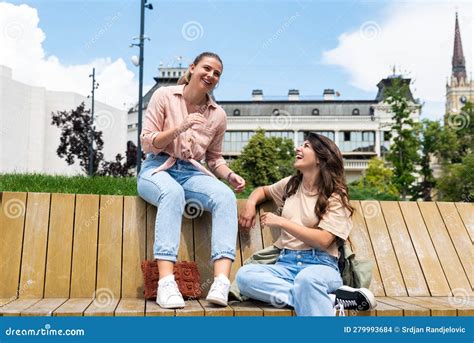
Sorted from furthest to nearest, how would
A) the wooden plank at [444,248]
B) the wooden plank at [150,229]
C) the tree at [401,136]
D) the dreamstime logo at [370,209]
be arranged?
the tree at [401,136], the dreamstime logo at [370,209], the wooden plank at [444,248], the wooden plank at [150,229]

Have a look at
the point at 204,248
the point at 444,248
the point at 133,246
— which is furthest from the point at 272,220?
the point at 444,248

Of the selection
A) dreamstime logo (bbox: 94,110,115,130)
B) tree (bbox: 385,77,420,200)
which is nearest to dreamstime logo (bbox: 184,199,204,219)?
tree (bbox: 385,77,420,200)

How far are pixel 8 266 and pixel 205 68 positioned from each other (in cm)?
133

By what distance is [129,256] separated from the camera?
108 inches

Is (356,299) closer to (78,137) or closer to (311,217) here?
(311,217)

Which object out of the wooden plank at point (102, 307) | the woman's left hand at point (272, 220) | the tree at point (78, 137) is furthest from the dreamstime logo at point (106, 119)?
the woman's left hand at point (272, 220)

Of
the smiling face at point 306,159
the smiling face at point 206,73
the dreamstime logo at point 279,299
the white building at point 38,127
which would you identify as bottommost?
the dreamstime logo at point 279,299

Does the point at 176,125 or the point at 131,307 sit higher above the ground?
the point at 176,125

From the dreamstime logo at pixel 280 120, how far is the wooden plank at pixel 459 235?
122 feet

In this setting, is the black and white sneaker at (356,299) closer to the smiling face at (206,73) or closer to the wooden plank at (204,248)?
the wooden plank at (204,248)

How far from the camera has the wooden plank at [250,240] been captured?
2.90m

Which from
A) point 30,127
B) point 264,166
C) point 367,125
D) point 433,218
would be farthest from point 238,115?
point 433,218

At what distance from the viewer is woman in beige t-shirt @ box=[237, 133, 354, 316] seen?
2250 millimetres

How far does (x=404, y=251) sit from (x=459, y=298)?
39cm
